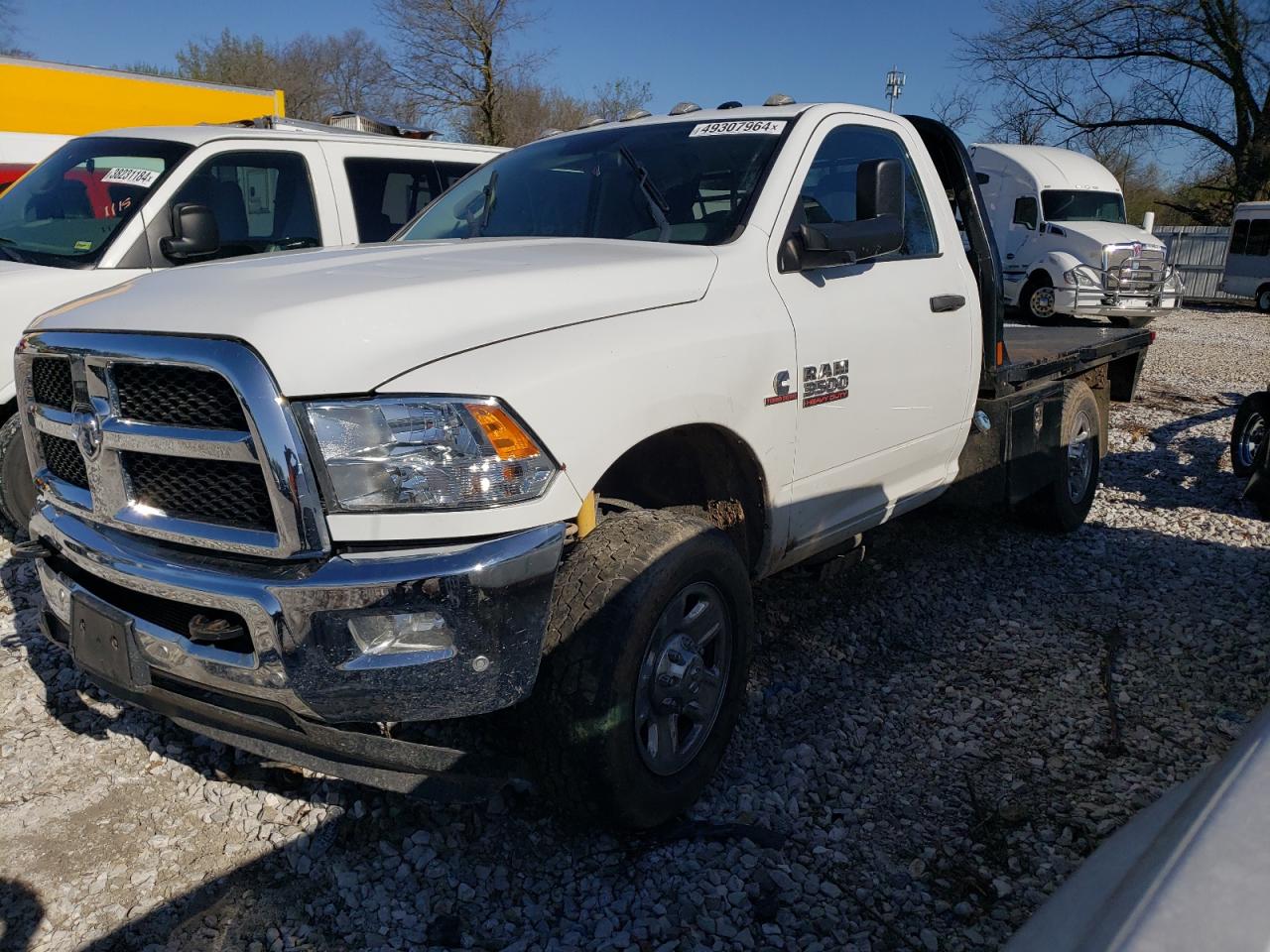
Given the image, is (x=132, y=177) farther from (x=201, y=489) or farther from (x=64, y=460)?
(x=201, y=489)

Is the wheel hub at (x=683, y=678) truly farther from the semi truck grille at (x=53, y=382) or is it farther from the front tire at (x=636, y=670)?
the semi truck grille at (x=53, y=382)

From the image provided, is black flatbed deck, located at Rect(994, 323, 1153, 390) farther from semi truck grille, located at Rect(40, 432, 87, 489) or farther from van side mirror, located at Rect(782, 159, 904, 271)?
semi truck grille, located at Rect(40, 432, 87, 489)

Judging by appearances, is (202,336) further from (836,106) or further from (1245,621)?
(1245,621)

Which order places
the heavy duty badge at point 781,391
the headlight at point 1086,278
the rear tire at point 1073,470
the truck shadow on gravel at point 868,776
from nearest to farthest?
1. the truck shadow on gravel at point 868,776
2. the heavy duty badge at point 781,391
3. the rear tire at point 1073,470
4. the headlight at point 1086,278

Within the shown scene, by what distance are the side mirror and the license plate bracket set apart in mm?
3092

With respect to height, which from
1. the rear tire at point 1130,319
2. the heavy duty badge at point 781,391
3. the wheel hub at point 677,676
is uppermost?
the heavy duty badge at point 781,391

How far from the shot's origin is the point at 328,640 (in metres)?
2.09

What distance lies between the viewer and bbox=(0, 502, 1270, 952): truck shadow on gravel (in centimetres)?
249

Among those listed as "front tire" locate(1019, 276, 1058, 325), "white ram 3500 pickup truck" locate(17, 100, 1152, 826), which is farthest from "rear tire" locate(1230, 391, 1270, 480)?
"front tire" locate(1019, 276, 1058, 325)

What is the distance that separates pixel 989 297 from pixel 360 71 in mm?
42687

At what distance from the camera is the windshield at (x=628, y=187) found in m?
3.28

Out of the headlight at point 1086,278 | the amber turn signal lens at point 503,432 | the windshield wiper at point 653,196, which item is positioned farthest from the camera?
the headlight at point 1086,278

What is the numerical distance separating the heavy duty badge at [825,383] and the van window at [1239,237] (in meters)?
25.9

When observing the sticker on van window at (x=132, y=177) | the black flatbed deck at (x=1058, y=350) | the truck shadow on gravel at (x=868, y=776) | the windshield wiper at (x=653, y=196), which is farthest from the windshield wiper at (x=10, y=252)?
the black flatbed deck at (x=1058, y=350)
